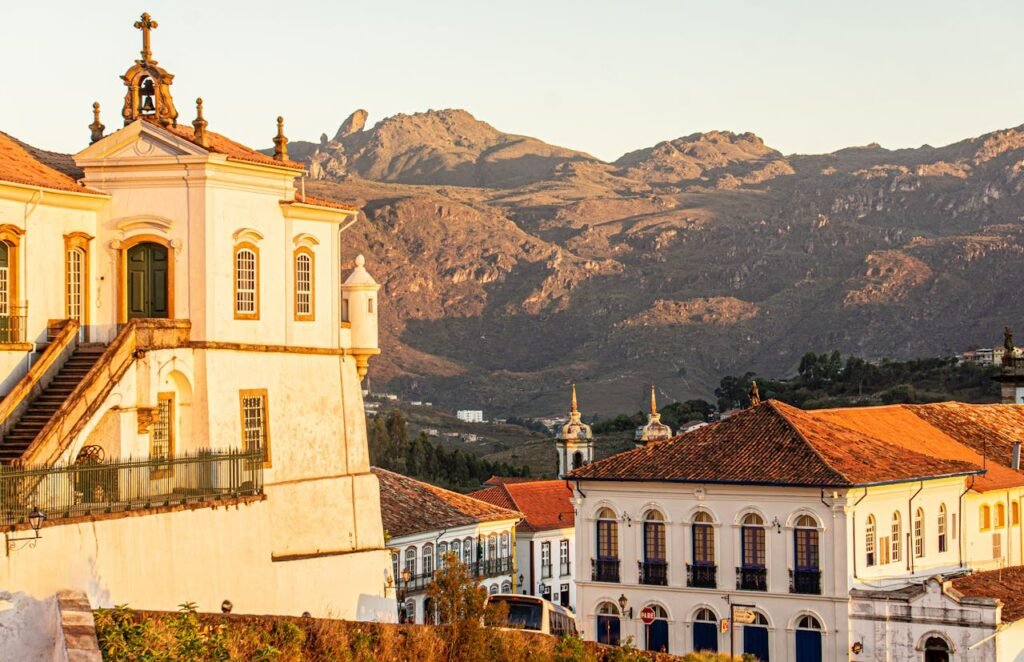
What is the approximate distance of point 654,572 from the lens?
46938 millimetres

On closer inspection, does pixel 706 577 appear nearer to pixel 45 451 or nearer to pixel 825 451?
pixel 825 451

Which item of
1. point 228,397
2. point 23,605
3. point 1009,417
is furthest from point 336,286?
point 1009,417

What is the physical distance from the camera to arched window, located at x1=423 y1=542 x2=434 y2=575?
66.4 m

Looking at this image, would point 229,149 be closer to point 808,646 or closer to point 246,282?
point 246,282

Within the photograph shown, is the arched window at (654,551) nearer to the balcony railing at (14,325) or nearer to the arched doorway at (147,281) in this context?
the arched doorway at (147,281)

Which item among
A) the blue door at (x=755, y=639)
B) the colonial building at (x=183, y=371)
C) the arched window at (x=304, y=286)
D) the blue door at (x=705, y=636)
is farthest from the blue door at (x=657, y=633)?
the arched window at (x=304, y=286)

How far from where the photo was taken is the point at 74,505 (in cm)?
2830

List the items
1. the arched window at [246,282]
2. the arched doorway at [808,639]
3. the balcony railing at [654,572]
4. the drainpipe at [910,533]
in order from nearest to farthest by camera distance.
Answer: the arched window at [246,282] → the arched doorway at [808,639] → the drainpipe at [910,533] → the balcony railing at [654,572]

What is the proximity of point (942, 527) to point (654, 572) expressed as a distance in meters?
7.61

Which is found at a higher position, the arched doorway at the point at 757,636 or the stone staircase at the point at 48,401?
the stone staircase at the point at 48,401

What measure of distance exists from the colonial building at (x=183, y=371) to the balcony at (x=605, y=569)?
32.1 feet

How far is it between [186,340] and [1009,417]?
3512 cm

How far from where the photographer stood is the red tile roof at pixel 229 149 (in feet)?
112

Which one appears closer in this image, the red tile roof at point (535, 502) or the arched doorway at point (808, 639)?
the arched doorway at point (808, 639)
